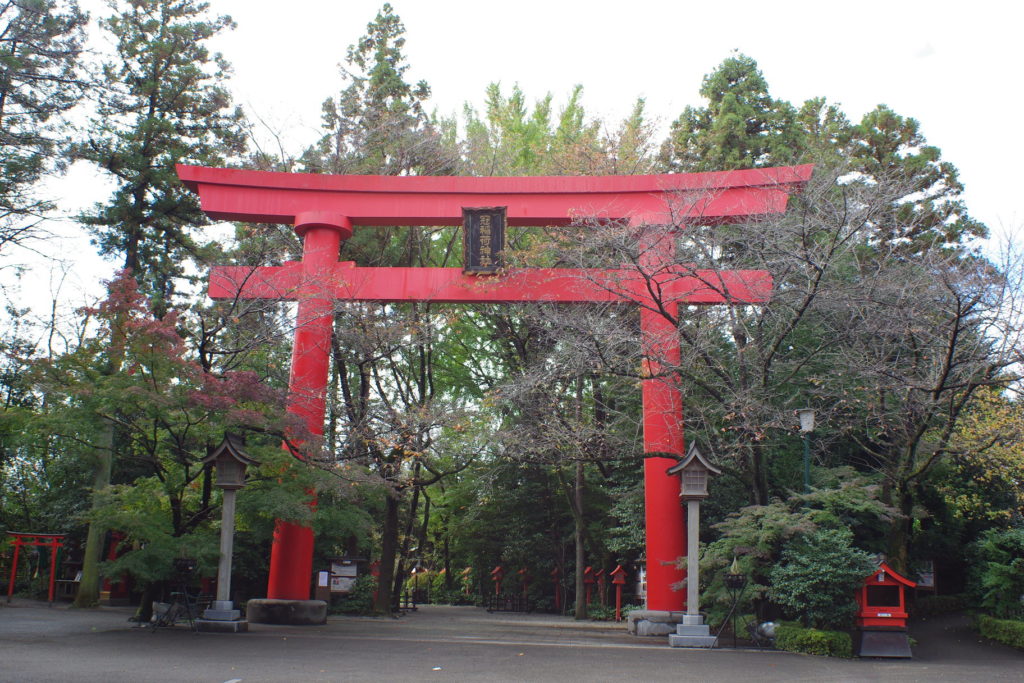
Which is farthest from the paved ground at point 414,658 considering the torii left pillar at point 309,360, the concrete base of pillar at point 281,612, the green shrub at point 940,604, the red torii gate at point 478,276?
the red torii gate at point 478,276

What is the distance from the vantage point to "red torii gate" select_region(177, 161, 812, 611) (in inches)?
522

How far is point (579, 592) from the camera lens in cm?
1866

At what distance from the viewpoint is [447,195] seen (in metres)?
14.3

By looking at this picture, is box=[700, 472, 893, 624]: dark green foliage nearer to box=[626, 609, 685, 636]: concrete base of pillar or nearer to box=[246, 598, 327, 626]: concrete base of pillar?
box=[626, 609, 685, 636]: concrete base of pillar

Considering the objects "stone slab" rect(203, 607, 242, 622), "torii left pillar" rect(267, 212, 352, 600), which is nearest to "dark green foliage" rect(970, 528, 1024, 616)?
"torii left pillar" rect(267, 212, 352, 600)

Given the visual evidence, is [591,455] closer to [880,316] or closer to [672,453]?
[672,453]

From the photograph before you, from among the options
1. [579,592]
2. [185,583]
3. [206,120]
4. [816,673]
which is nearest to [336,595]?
[579,592]

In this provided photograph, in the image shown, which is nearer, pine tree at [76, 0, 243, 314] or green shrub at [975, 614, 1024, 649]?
green shrub at [975, 614, 1024, 649]

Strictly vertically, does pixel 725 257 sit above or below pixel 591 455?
above

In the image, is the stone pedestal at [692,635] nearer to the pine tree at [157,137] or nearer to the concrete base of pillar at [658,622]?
the concrete base of pillar at [658,622]

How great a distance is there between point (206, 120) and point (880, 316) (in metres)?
14.9

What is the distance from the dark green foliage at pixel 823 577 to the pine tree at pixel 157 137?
13203 millimetres

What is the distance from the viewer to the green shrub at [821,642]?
34.1 ft

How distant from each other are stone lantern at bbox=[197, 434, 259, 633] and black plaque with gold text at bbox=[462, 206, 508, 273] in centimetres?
502
